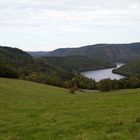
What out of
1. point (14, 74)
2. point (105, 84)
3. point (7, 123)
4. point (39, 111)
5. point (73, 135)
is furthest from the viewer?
point (105, 84)

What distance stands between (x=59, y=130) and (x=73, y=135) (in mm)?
1271

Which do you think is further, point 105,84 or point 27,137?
point 105,84

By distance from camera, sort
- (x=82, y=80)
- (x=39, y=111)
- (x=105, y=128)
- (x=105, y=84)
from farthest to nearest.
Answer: (x=82, y=80) < (x=105, y=84) < (x=39, y=111) < (x=105, y=128)

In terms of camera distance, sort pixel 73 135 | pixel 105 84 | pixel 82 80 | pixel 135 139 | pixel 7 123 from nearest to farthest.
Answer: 1. pixel 135 139
2. pixel 73 135
3. pixel 7 123
4. pixel 105 84
5. pixel 82 80

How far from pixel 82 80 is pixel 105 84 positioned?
71.5ft

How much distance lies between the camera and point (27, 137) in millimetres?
13242

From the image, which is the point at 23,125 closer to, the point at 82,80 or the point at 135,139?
the point at 135,139

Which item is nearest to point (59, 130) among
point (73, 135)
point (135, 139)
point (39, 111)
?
point (73, 135)

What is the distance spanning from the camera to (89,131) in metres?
13.6

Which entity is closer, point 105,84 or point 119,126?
point 119,126

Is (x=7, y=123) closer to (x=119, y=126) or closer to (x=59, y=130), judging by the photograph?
(x=59, y=130)

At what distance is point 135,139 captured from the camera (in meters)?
11.6

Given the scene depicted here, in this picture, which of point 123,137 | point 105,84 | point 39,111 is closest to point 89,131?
point 123,137

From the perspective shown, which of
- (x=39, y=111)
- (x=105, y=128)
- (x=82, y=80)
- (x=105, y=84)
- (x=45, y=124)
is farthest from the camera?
(x=82, y=80)
